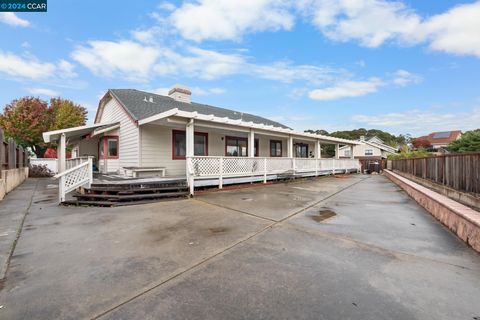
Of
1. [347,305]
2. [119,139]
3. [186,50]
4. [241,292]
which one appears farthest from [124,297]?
[186,50]

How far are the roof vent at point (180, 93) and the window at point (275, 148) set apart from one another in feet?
22.2

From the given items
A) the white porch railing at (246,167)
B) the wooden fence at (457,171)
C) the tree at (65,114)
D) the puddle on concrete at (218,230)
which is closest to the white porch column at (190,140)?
the white porch railing at (246,167)

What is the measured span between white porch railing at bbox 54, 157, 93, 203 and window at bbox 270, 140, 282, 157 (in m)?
11.3

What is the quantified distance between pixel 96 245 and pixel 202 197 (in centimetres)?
450

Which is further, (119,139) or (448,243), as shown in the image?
(119,139)

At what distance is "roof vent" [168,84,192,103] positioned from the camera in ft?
48.4

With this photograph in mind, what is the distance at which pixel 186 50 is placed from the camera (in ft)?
46.0

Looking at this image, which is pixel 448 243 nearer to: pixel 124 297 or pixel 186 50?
pixel 124 297

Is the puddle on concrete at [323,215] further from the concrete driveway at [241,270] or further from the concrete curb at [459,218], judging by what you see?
the concrete curb at [459,218]

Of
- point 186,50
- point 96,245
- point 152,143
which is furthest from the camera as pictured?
point 186,50

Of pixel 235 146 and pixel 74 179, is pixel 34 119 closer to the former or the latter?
pixel 74 179

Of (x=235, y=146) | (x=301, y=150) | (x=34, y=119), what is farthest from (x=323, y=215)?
(x=34, y=119)

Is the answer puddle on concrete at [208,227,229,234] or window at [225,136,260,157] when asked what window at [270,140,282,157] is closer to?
window at [225,136,260,157]

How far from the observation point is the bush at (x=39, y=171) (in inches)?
768
